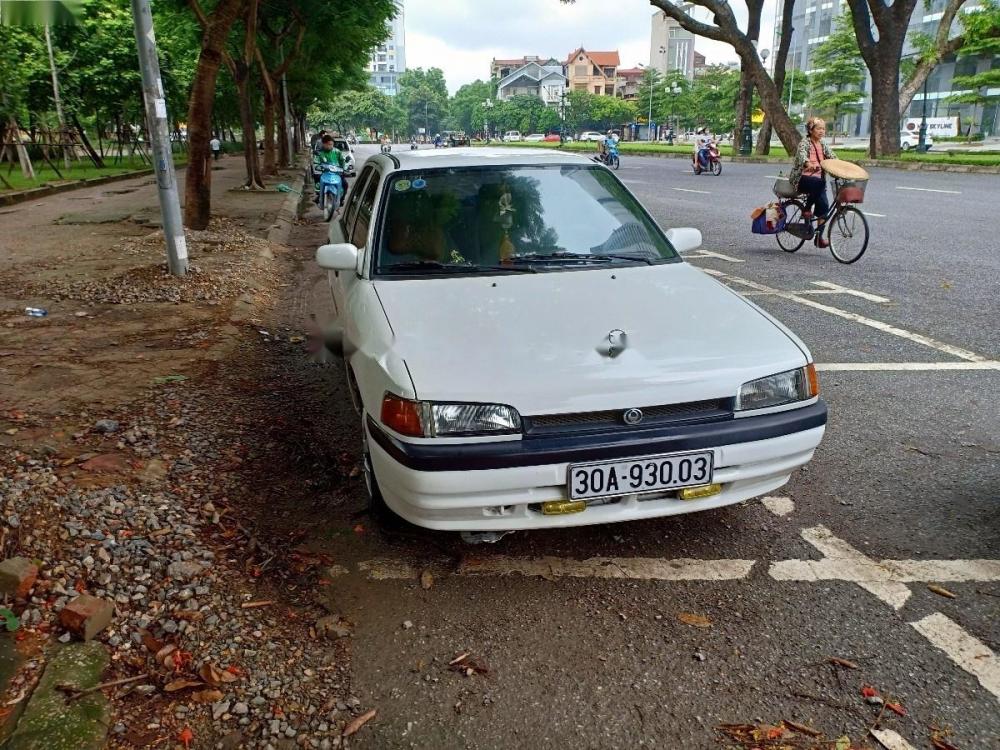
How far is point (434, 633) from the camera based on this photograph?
2.63 metres

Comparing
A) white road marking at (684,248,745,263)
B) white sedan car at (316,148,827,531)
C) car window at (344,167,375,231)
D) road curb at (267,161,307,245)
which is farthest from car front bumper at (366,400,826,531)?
road curb at (267,161,307,245)

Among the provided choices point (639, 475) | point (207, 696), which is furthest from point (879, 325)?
point (207, 696)

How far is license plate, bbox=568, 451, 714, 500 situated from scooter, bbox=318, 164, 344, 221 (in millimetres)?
13100

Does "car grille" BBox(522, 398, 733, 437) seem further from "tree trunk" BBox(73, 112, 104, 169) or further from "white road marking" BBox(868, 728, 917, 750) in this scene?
"tree trunk" BBox(73, 112, 104, 169)

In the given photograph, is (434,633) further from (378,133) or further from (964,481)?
(378,133)

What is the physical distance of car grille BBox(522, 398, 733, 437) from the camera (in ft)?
8.67

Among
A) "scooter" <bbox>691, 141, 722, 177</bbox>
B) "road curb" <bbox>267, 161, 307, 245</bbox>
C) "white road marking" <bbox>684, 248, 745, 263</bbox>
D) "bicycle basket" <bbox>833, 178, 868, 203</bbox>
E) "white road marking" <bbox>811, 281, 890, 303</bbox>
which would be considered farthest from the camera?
"scooter" <bbox>691, 141, 722, 177</bbox>

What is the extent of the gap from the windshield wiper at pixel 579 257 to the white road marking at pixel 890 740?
2.24 m

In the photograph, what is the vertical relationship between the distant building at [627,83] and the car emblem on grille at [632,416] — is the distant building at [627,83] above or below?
above

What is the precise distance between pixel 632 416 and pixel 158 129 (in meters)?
6.66

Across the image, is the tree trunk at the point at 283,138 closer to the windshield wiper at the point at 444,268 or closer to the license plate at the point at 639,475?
the windshield wiper at the point at 444,268

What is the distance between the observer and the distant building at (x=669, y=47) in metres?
128

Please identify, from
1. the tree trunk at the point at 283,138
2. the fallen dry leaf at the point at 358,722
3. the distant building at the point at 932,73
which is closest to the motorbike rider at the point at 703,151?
the tree trunk at the point at 283,138

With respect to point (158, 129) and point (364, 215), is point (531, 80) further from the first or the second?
point (364, 215)
